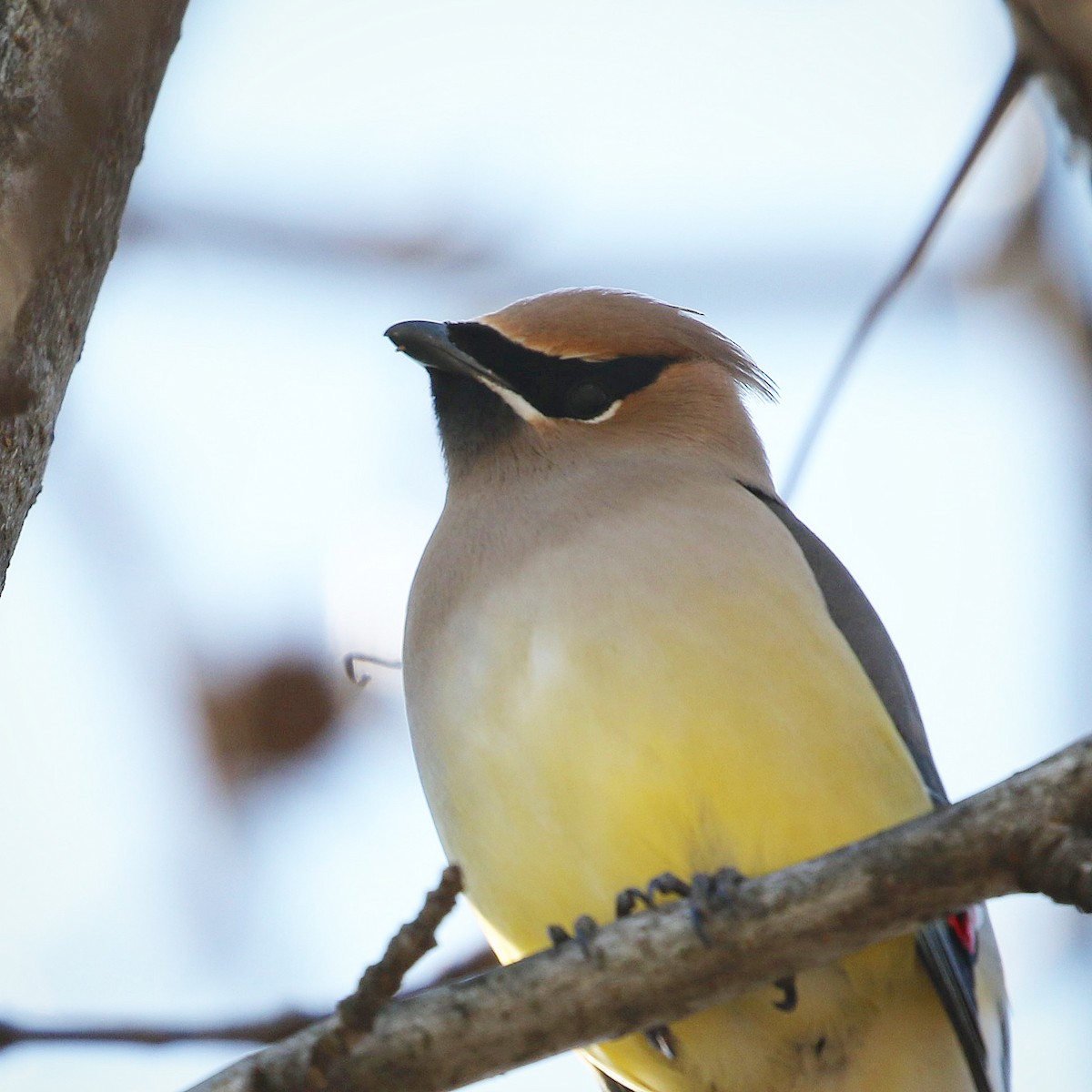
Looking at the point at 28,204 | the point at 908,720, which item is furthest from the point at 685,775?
the point at 28,204

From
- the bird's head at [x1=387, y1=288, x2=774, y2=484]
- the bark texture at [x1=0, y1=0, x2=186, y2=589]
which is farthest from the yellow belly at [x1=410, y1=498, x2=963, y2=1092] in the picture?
the bark texture at [x1=0, y1=0, x2=186, y2=589]

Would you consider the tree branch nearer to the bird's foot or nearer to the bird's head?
the bird's foot

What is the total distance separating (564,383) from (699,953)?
75.1 inches

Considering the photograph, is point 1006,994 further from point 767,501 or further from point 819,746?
point 767,501

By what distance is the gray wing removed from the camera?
10.2 ft

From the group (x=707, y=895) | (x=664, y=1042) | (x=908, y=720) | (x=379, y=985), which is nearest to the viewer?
(x=379, y=985)

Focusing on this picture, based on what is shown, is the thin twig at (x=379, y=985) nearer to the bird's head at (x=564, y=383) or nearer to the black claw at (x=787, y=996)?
the black claw at (x=787, y=996)

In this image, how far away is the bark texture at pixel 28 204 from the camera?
2.27 m

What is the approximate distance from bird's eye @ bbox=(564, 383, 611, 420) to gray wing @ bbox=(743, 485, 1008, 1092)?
466mm

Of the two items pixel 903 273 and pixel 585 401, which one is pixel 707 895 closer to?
pixel 903 273

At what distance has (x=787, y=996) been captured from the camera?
310 centimetres

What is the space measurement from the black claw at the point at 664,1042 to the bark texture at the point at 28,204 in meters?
1.62

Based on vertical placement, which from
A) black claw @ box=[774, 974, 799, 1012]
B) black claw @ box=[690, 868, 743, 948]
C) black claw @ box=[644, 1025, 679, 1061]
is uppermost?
black claw @ box=[690, 868, 743, 948]

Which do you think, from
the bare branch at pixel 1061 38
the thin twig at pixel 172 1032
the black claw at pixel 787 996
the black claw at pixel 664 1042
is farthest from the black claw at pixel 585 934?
the bare branch at pixel 1061 38
